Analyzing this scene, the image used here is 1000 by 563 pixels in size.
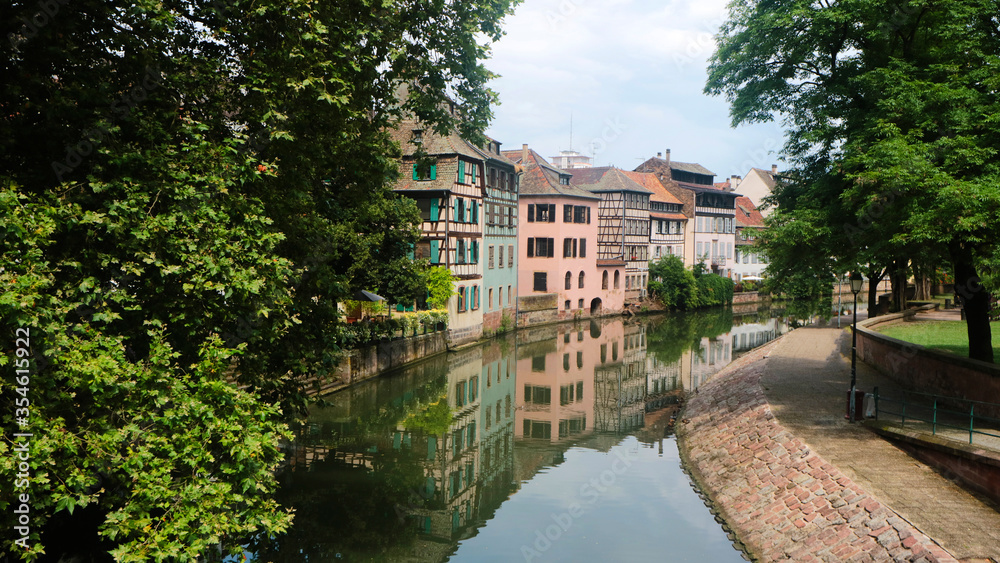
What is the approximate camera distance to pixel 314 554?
13234 millimetres

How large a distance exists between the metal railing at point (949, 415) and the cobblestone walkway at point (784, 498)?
2.38 metres

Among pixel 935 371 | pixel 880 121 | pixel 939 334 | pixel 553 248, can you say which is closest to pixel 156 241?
pixel 880 121

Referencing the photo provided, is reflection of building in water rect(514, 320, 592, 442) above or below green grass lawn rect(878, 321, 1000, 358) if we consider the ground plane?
below

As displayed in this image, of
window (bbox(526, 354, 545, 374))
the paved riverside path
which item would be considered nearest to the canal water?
window (bbox(526, 354, 545, 374))

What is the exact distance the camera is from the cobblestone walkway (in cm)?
1140

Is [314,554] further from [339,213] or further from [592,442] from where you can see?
[592,442]

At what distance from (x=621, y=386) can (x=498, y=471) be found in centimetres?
1320

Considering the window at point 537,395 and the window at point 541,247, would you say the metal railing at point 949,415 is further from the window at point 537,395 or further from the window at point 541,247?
the window at point 541,247

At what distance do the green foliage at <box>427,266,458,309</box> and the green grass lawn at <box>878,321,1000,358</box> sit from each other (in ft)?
61.4

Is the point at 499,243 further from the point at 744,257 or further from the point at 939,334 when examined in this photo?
the point at 744,257

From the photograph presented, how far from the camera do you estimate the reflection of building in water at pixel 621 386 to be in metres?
25.2

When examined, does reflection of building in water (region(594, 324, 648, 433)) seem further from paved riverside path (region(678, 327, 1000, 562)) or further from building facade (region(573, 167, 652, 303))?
building facade (region(573, 167, 652, 303))

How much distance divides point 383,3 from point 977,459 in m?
12.3

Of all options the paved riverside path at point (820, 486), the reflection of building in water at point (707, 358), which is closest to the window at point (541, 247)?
the reflection of building in water at point (707, 358)
